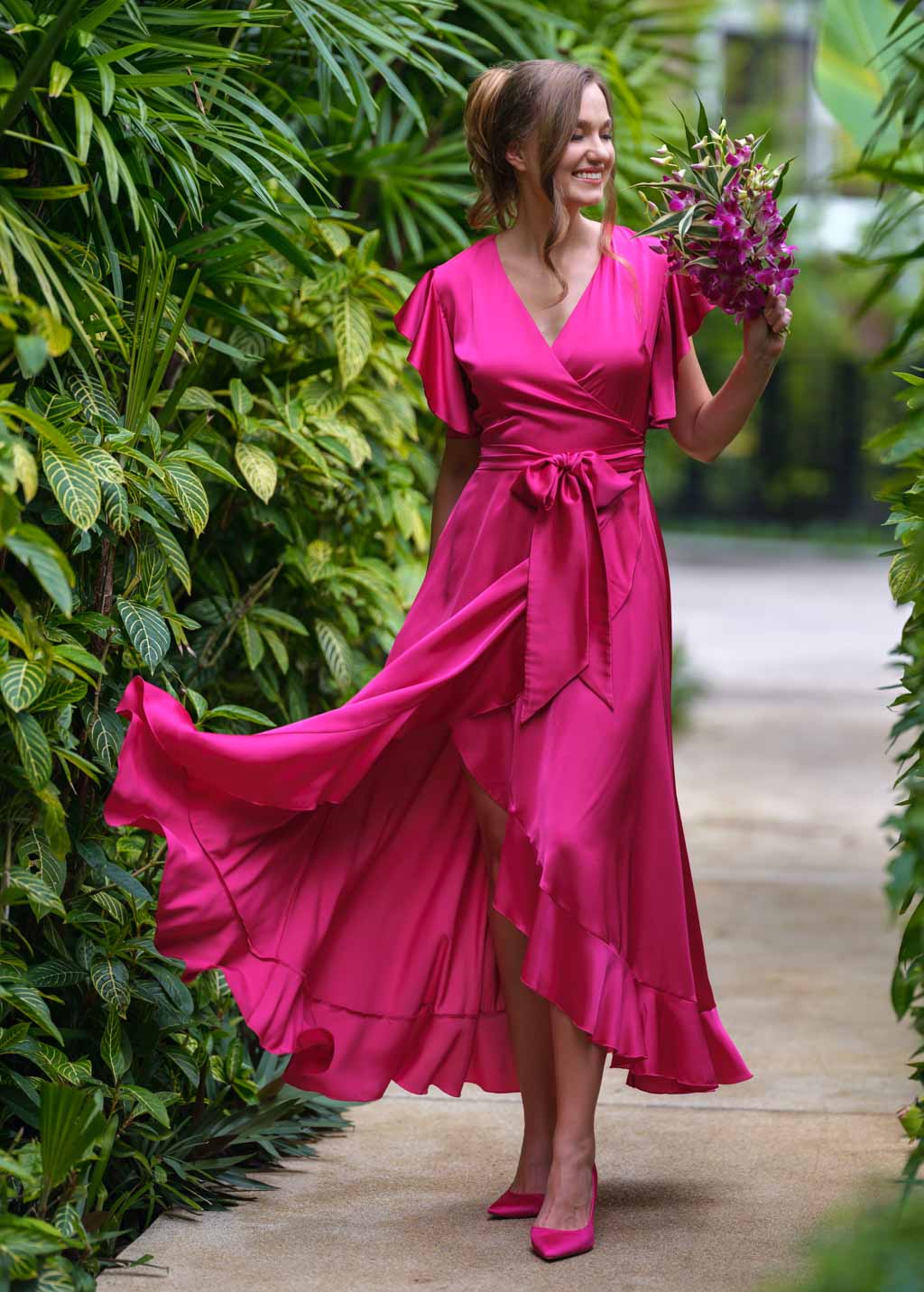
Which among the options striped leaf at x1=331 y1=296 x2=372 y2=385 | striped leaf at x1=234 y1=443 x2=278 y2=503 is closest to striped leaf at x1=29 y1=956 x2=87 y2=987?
striped leaf at x1=234 y1=443 x2=278 y2=503

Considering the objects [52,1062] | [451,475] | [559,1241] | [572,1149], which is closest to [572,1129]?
[572,1149]

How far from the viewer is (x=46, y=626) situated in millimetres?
2947

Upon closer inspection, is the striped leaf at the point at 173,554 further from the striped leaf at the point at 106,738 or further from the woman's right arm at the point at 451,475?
the woman's right arm at the point at 451,475

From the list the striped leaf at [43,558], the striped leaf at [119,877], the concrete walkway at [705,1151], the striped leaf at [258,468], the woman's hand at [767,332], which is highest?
the woman's hand at [767,332]

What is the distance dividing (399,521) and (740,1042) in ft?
5.17

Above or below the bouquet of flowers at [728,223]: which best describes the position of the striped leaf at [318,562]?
below

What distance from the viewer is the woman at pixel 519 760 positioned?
312cm

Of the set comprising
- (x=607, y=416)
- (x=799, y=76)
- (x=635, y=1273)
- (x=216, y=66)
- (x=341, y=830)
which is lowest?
(x=635, y=1273)

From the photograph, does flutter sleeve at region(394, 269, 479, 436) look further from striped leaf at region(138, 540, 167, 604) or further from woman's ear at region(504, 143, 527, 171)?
striped leaf at region(138, 540, 167, 604)

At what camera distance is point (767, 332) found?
3.14 meters

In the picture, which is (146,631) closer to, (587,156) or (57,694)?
(57,694)

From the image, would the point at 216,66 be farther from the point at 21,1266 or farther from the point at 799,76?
the point at 799,76

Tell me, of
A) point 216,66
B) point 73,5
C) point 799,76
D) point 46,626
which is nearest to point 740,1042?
point 46,626

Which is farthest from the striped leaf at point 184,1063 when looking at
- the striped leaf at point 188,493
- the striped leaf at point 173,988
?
the striped leaf at point 188,493
